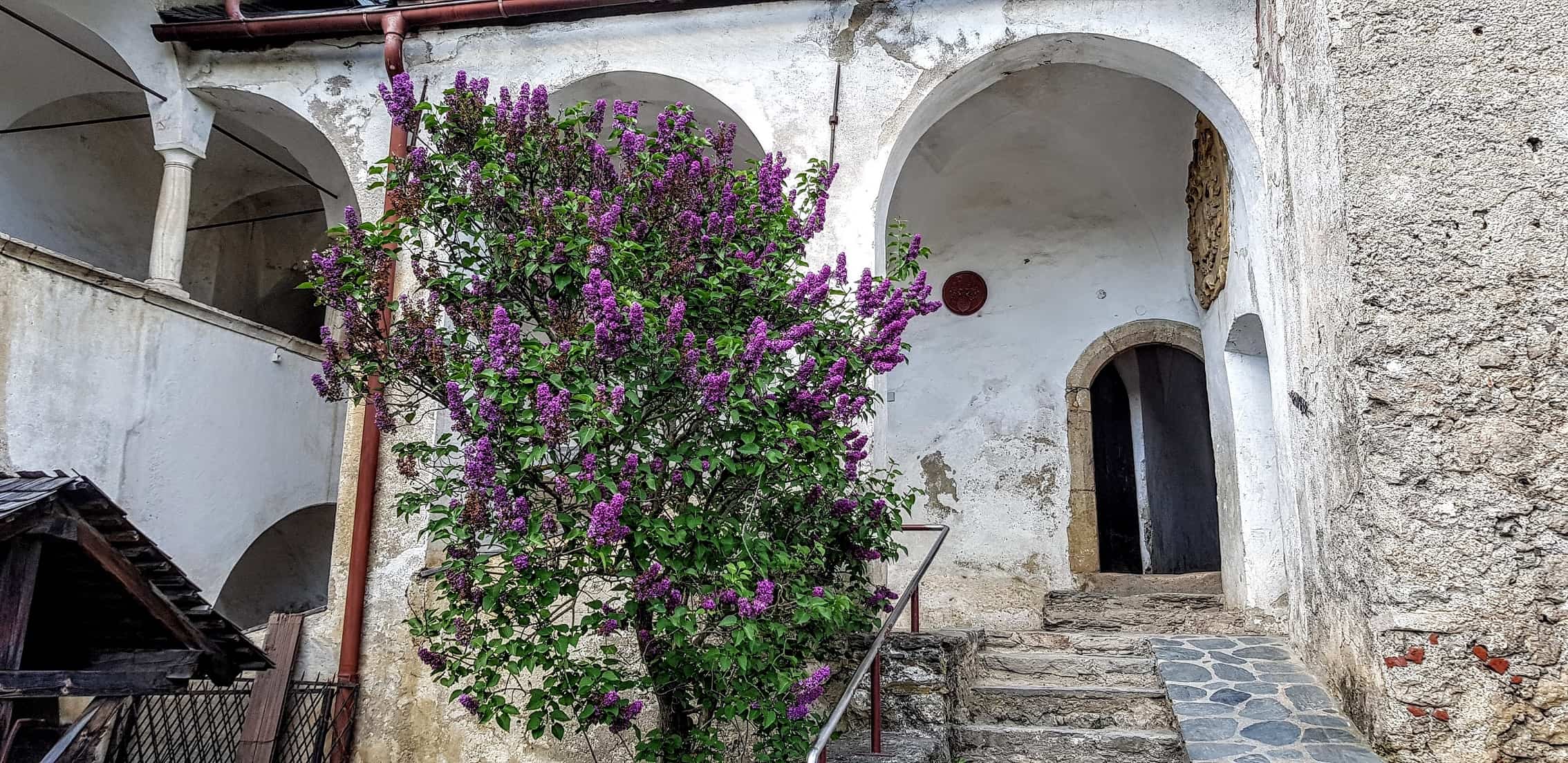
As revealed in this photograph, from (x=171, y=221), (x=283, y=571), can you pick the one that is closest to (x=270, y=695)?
(x=171, y=221)

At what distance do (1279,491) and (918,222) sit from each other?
3.94m

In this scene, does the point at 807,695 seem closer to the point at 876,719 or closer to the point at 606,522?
the point at 876,719

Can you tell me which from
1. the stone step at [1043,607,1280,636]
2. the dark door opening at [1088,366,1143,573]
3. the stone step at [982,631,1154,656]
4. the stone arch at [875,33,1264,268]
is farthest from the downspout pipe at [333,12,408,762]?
the dark door opening at [1088,366,1143,573]

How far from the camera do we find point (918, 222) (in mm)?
8672

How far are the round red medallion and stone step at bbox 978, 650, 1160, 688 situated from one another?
3.73 metres

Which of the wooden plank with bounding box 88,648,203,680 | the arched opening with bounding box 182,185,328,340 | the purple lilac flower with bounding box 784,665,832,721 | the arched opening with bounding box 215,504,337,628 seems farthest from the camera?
the arched opening with bounding box 182,185,328,340

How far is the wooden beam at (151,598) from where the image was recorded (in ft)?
12.1

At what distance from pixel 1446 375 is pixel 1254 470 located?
259 centimetres

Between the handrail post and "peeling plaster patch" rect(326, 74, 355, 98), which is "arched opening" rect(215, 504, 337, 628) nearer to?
"peeling plaster patch" rect(326, 74, 355, 98)

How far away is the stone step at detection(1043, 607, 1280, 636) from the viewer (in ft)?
19.4

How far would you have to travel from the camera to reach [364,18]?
6590 mm

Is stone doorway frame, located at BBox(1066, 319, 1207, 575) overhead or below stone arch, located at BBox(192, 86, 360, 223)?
below

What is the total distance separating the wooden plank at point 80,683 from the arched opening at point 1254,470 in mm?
5366

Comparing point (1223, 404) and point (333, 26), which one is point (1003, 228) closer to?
point (1223, 404)
